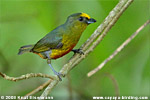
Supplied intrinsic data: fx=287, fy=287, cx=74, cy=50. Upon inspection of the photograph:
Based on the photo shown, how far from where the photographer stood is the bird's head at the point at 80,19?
2706 mm

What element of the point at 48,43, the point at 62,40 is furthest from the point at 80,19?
the point at 48,43

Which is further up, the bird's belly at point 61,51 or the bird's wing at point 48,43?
the bird's wing at point 48,43

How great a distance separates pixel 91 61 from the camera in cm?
318

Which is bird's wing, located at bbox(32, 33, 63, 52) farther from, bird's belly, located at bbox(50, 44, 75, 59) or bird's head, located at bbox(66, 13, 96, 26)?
bird's head, located at bbox(66, 13, 96, 26)

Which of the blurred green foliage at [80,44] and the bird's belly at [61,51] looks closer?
the bird's belly at [61,51]

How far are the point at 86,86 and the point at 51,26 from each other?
0.80 meters

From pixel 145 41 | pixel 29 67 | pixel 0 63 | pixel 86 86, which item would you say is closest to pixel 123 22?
pixel 145 41

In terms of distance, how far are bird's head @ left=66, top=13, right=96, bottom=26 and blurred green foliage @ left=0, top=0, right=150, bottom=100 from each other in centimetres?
14

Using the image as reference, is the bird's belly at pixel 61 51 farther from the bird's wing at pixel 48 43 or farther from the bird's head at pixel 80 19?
the bird's head at pixel 80 19

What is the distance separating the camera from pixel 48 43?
3.02 metres

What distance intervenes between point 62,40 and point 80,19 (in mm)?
284

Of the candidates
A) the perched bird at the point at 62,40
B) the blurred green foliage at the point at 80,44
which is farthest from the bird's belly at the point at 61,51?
the blurred green foliage at the point at 80,44

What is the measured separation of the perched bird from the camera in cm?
281

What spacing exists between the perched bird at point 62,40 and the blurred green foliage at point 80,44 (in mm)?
92
